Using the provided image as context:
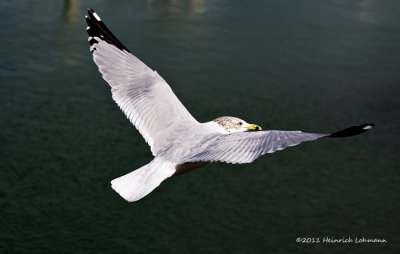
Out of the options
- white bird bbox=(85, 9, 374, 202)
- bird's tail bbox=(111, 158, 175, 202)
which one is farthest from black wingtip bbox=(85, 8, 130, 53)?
bird's tail bbox=(111, 158, 175, 202)

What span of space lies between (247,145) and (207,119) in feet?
15.1

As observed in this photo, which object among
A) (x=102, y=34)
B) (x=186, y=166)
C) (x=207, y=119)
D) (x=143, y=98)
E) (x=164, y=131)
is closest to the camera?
(x=186, y=166)

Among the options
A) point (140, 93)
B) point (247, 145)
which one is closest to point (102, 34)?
point (140, 93)

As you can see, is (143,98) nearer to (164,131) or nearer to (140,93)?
(140,93)

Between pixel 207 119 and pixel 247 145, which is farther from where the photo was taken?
pixel 207 119

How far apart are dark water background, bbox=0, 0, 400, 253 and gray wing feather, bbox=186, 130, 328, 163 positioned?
273 centimetres

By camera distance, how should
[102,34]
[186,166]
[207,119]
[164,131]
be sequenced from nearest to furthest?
[186,166] → [164,131] → [102,34] → [207,119]

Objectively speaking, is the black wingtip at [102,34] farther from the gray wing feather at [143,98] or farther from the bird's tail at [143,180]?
the bird's tail at [143,180]

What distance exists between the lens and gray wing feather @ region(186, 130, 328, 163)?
448cm

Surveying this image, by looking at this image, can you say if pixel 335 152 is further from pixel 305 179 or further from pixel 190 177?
pixel 190 177

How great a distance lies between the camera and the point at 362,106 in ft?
33.1

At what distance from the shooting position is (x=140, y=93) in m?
5.87

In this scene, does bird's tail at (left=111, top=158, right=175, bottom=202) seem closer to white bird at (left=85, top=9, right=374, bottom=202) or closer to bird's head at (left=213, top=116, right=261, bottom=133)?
white bird at (left=85, top=9, right=374, bottom=202)

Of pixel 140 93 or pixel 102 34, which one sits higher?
pixel 102 34
